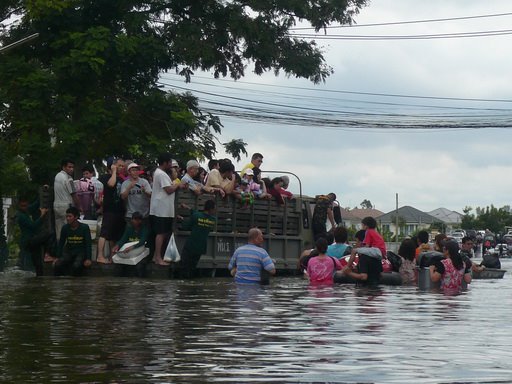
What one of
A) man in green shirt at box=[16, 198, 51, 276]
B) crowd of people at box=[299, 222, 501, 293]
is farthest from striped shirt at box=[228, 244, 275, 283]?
man in green shirt at box=[16, 198, 51, 276]

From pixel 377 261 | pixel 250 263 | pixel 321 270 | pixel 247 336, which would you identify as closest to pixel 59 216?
pixel 250 263

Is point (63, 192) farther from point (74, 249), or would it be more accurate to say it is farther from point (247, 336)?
point (247, 336)

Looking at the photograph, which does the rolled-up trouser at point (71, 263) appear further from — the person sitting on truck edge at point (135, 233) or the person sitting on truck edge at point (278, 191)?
the person sitting on truck edge at point (278, 191)

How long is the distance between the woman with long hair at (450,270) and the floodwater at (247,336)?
1789mm

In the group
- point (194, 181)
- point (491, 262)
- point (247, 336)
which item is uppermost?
point (194, 181)

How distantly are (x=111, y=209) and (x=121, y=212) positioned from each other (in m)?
0.22

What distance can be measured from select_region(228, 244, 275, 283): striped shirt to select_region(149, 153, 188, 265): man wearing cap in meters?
2.53

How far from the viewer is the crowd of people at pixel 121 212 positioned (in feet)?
73.6

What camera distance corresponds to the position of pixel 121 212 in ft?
75.3

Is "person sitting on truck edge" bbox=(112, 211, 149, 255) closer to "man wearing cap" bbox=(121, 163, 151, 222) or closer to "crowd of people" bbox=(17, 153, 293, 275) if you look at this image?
"crowd of people" bbox=(17, 153, 293, 275)

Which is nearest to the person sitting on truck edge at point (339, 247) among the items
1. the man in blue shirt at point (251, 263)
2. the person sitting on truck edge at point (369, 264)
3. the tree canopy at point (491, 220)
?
the person sitting on truck edge at point (369, 264)

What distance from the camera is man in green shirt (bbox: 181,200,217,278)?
22.4 m

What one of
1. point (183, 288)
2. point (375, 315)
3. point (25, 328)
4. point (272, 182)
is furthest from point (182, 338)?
point (272, 182)

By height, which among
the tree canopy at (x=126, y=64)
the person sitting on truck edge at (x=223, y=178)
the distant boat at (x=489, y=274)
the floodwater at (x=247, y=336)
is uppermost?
the tree canopy at (x=126, y=64)
